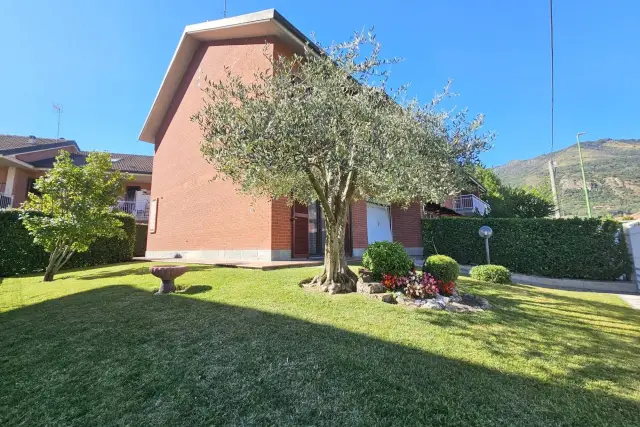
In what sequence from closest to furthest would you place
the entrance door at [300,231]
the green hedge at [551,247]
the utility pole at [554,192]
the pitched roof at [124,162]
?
the entrance door at [300,231], the green hedge at [551,247], the utility pole at [554,192], the pitched roof at [124,162]

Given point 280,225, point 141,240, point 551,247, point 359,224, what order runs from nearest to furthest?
point 280,225
point 551,247
point 359,224
point 141,240

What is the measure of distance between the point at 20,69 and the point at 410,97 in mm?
18725

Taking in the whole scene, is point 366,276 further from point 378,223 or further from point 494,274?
point 378,223

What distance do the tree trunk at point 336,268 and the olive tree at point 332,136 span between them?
2 centimetres

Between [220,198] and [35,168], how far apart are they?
17.2 metres

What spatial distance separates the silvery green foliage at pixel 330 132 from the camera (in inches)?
194

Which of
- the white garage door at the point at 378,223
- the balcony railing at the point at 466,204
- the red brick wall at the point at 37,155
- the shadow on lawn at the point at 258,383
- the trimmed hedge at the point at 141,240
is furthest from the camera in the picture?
the balcony railing at the point at 466,204

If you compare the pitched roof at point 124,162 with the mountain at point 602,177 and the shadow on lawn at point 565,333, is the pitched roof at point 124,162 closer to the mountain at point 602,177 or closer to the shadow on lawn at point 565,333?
the shadow on lawn at point 565,333

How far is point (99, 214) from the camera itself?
9344 millimetres

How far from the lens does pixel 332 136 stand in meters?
4.97

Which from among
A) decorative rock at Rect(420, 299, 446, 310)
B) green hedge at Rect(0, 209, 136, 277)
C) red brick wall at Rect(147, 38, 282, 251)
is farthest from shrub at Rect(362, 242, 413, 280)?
green hedge at Rect(0, 209, 136, 277)

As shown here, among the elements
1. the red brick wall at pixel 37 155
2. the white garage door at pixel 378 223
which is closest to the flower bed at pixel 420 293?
the white garage door at pixel 378 223

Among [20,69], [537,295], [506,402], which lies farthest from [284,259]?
[20,69]

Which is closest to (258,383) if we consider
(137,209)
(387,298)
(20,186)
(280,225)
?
(387,298)
